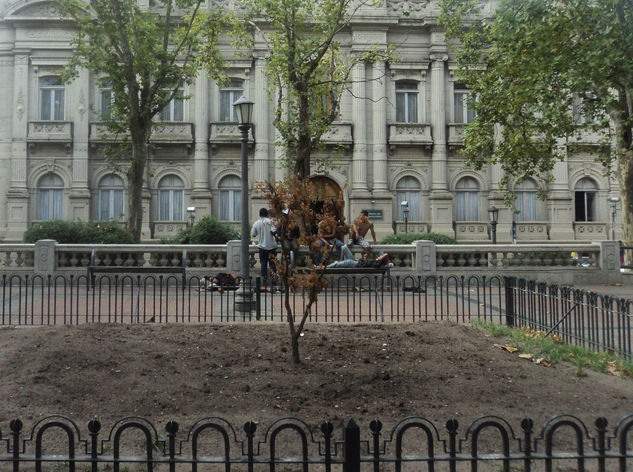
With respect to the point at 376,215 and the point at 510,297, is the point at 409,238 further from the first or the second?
the point at 510,297

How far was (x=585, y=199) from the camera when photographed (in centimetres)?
3152

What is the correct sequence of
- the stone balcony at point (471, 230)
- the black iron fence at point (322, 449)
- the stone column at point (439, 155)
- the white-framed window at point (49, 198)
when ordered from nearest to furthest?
the black iron fence at point (322, 449)
the white-framed window at point (49, 198)
the stone column at point (439, 155)
the stone balcony at point (471, 230)

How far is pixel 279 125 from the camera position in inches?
701

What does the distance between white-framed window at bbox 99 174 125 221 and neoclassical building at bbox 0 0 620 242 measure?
57 mm

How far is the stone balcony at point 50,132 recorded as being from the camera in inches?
1147

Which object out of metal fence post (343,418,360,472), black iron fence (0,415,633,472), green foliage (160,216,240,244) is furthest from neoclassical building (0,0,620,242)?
metal fence post (343,418,360,472)

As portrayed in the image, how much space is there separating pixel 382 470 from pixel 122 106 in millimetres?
19380

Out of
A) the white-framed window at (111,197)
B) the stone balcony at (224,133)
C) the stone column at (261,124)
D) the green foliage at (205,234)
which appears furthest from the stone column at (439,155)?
the white-framed window at (111,197)

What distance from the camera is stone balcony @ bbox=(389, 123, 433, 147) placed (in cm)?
3017

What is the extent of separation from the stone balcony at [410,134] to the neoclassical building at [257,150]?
0.23 feet

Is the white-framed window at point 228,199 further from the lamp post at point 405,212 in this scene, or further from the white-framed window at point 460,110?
the white-framed window at point 460,110

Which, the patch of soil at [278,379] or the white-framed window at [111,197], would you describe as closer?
the patch of soil at [278,379]

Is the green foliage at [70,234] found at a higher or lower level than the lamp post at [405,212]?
lower

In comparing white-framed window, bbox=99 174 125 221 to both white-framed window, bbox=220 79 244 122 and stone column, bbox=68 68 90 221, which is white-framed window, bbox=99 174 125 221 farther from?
white-framed window, bbox=220 79 244 122
